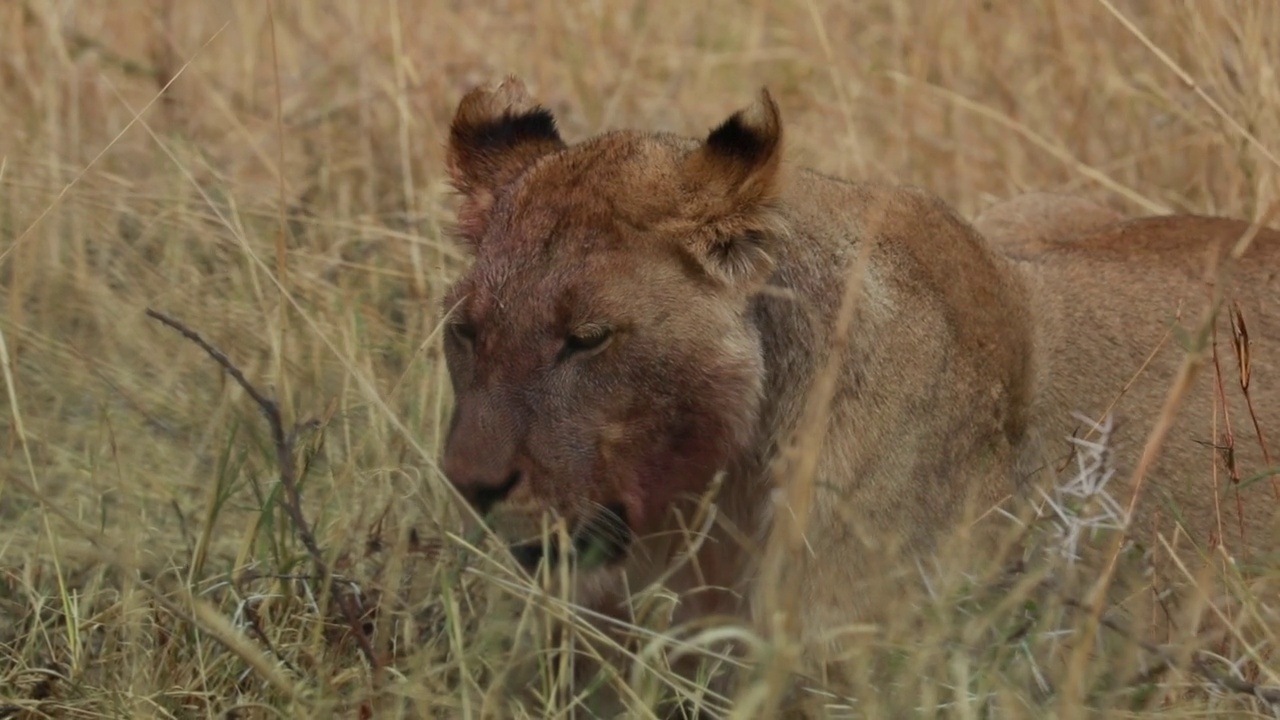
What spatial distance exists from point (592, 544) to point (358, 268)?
76.5 inches

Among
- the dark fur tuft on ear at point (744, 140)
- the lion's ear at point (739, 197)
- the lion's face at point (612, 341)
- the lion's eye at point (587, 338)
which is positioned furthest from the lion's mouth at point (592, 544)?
the dark fur tuft on ear at point (744, 140)

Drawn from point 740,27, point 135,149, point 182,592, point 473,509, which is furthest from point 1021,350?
point 740,27

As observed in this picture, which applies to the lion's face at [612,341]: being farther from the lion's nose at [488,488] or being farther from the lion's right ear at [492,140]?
the lion's right ear at [492,140]

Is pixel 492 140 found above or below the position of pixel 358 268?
above

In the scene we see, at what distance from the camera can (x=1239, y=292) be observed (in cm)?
346

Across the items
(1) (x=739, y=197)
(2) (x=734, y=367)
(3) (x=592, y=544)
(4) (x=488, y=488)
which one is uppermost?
(1) (x=739, y=197)

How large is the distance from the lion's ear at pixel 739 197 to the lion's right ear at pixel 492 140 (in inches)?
16.3

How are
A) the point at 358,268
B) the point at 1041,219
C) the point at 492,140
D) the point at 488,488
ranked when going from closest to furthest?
the point at 488,488
the point at 492,140
the point at 1041,219
the point at 358,268

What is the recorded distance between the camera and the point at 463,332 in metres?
2.78

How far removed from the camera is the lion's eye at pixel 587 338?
2.64 meters

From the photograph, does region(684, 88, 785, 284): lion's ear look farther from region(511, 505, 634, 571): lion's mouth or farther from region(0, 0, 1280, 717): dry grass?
region(511, 505, 634, 571): lion's mouth

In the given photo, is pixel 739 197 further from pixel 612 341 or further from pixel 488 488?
pixel 488 488

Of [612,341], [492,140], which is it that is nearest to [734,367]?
[612,341]

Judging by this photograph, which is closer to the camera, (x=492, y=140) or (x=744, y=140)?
(x=744, y=140)
